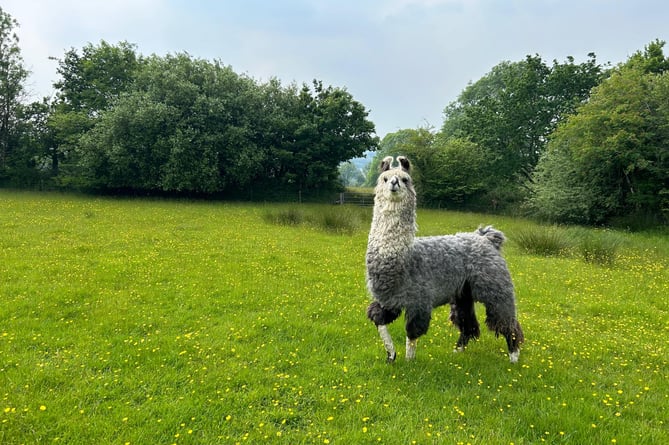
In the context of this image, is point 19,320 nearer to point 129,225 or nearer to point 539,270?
point 129,225

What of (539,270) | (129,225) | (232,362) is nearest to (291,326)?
(232,362)

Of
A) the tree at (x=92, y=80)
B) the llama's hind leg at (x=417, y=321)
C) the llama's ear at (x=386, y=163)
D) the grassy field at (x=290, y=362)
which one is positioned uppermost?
the tree at (x=92, y=80)

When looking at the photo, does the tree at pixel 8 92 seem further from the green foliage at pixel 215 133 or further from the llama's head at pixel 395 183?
the llama's head at pixel 395 183

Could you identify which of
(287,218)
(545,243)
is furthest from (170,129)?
(545,243)

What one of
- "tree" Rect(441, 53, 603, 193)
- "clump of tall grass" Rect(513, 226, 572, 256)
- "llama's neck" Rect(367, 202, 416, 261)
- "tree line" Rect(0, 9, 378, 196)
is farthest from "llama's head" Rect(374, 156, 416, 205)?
"tree" Rect(441, 53, 603, 193)

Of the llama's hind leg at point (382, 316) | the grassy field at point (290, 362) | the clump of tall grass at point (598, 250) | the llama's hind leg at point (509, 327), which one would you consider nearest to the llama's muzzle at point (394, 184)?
the llama's hind leg at point (382, 316)

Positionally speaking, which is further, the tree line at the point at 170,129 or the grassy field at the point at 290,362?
the tree line at the point at 170,129

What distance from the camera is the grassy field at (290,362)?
4.05 m

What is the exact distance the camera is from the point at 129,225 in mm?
17281

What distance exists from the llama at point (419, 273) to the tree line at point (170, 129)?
2681 cm

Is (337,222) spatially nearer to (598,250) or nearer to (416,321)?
(598,250)

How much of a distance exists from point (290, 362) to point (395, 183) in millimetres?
3092

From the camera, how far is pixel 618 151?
70.0 ft

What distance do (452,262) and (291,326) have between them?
3215 millimetres
